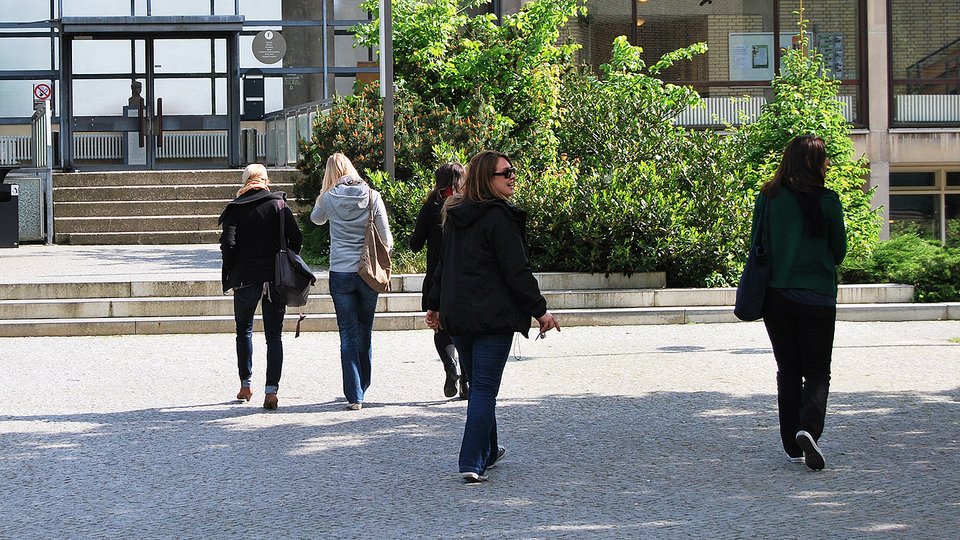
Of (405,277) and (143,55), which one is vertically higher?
(143,55)

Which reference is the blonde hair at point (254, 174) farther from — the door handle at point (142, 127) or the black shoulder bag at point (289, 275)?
the door handle at point (142, 127)

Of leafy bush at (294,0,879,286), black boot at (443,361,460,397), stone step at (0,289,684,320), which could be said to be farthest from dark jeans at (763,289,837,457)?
leafy bush at (294,0,879,286)

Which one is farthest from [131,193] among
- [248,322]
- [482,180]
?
[482,180]

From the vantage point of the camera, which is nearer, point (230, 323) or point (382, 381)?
point (382, 381)

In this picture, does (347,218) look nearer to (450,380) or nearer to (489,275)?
(450,380)

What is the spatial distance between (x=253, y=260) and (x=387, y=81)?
815 cm

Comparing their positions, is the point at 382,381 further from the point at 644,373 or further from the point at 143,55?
Result: the point at 143,55

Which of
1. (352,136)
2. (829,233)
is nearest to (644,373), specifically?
(829,233)

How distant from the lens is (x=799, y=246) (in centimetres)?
693

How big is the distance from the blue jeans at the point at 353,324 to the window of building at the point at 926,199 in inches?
761

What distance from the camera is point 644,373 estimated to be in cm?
1066

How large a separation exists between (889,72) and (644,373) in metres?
17.4

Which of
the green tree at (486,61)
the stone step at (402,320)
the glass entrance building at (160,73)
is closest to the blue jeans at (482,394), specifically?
the stone step at (402,320)

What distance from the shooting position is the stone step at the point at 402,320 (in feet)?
44.9
